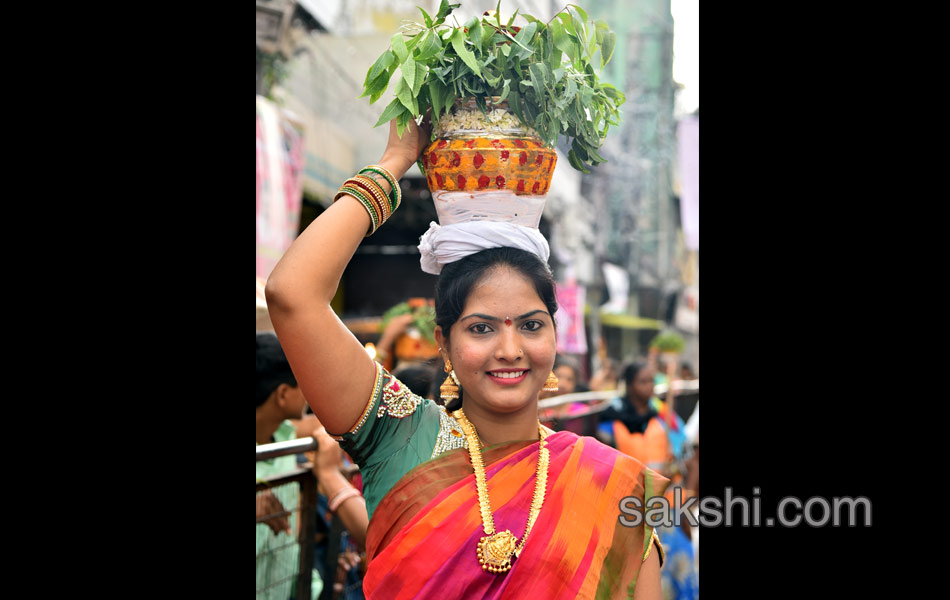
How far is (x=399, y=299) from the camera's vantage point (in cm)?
1238

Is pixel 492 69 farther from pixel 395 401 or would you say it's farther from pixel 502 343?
pixel 395 401

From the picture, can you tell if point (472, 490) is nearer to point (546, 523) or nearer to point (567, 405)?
point (546, 523)

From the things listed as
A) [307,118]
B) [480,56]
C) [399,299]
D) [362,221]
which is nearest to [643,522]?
[362,221]

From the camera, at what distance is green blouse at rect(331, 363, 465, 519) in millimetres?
2283

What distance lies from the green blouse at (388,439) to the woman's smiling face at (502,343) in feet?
0.54

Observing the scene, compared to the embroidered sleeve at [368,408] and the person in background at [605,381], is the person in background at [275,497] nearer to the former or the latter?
the embroidered sleeve at [368,408]

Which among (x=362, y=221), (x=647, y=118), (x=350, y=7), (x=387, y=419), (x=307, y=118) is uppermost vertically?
(x=647, y=118)

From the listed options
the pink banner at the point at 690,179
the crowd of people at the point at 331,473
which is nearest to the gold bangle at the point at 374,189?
the crowd of people at the point at 331,473

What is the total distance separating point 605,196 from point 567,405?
19.4 m

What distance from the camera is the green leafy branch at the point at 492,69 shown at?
2.28 m

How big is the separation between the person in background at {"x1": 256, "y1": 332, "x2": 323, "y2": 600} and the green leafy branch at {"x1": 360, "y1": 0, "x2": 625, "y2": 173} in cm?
170

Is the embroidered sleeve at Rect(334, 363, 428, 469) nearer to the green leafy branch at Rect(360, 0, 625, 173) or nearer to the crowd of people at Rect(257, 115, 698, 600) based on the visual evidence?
the crowd of people at Rect(257, 115, 698, 600)

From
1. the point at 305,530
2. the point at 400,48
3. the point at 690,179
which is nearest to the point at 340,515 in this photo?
the point at 305,530

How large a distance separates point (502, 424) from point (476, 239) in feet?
1.75
